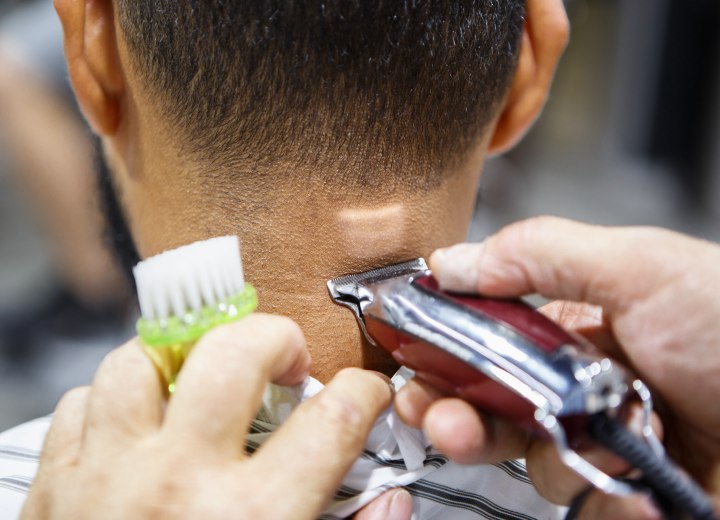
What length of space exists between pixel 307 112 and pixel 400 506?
0.37 meters

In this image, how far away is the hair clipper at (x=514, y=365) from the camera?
0.50m

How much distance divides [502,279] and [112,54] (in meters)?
0.47

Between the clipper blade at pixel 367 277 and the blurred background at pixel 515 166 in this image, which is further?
the blurred background at pixel 515 166

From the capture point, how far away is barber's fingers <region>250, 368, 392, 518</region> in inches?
19.8

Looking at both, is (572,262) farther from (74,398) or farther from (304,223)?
(74,398)

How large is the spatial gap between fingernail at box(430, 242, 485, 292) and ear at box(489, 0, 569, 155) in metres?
0.29

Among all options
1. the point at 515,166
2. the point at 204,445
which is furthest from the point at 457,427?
the point at 515,166

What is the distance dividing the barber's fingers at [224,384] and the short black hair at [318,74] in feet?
0.67

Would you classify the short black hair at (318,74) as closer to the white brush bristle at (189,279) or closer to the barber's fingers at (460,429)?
the white brush bristle at (189,279)

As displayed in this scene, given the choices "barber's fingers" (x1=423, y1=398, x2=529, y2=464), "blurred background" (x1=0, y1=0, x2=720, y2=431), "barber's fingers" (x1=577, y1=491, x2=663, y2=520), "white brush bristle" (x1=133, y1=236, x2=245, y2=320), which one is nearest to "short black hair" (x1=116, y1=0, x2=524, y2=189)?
"white brush bristle" (x1=133, y1=236, x2=245, y2=320)

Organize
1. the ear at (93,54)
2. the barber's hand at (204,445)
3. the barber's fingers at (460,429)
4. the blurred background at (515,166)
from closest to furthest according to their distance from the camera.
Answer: the barber's hand at (204,445) → the barber's fingers at (460,429) → the ear at (93,54) → the blurred background at (515,166)

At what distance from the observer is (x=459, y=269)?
589mm

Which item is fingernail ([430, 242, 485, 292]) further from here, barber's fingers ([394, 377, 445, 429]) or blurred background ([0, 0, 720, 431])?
blurred background ([0, 0, 720, 431])

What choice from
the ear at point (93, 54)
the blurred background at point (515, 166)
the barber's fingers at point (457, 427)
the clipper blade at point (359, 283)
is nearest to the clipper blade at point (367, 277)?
the clipper blade at point (359, 283)
